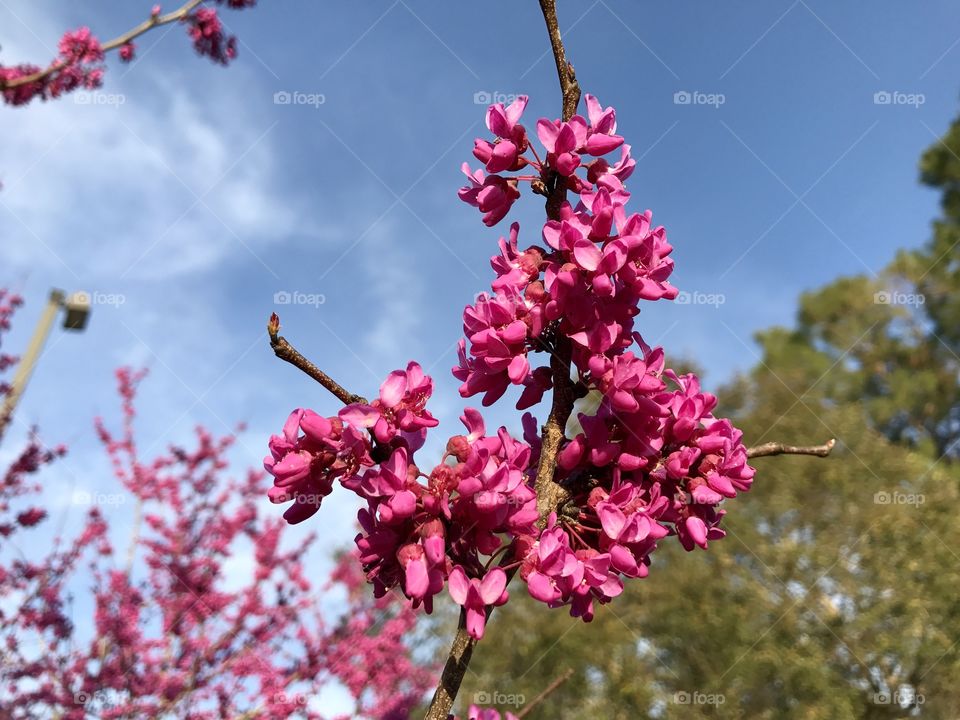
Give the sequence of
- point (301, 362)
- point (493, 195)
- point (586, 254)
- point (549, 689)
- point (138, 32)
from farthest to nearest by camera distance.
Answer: point (138, 32) → point (549, 689) → point (493, 195) → point (586, 254) → point (301, 362)

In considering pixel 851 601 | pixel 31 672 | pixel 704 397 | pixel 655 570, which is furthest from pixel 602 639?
pixel 704 397

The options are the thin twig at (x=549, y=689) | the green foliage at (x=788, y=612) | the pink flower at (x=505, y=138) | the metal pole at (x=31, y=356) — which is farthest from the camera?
the green foliage at (x=788, y=612)

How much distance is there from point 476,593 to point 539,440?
→ 1.35 ft

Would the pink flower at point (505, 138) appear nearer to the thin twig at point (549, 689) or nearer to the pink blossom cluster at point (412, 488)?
the pink blossom cluster at point (412, 488)

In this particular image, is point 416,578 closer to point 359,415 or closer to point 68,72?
point 359,415

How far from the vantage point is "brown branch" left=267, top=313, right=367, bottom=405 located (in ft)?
3.47

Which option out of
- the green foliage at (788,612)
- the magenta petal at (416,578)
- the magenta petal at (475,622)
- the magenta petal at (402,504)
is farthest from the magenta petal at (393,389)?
the green foliage at (788,612)

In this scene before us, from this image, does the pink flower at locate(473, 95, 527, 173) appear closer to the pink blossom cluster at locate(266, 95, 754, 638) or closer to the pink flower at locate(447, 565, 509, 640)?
the pink blossom cluster at locate(266, 95, 754, 638)

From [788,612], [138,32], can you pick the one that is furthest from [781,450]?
[788,612]

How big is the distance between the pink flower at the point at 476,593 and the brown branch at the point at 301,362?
1.12 feet

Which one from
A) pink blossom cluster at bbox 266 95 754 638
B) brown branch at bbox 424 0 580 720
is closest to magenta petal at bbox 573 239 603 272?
pink blossom cluster at bbox 266 95 754 638

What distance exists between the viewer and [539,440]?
1.51 metres

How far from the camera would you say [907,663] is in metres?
8.89

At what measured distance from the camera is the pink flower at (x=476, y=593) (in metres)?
1.17
